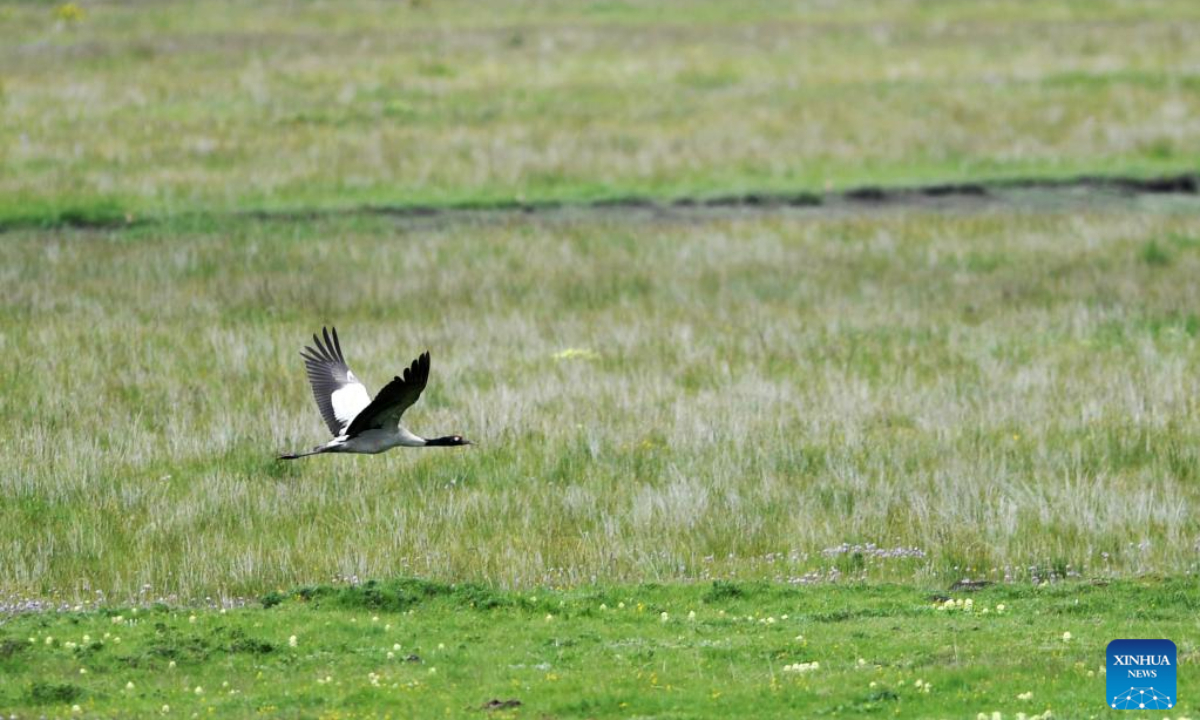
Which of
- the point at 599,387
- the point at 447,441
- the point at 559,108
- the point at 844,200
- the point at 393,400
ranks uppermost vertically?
the point at 559,108

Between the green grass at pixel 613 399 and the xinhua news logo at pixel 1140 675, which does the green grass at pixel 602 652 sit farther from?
the green grass at pixel 613 399

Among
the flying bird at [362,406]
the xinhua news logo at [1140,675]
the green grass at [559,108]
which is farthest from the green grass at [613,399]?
the green grass at [559,108]

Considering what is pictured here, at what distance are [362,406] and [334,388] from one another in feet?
1.85

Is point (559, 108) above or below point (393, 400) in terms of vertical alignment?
above

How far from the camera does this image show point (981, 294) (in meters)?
25.6

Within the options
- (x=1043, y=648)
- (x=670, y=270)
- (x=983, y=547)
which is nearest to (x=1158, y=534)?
(x=983, y=547)

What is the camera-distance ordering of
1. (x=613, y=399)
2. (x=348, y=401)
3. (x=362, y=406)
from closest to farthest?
(x=362, y=406)
(x=348, y=401)
(x=613, y=399)

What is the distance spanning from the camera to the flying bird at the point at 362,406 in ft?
40.1

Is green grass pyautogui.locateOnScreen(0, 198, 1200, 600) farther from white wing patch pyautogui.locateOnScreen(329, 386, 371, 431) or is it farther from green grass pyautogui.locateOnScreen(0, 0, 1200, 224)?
green grass pyautogui.locateOnScreen(0, 0, 1200, 224)

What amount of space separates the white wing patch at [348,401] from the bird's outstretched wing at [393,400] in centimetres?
118

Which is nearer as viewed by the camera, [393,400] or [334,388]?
[393,400]

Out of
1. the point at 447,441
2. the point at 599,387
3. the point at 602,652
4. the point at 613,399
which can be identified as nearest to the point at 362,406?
the point at 447,441

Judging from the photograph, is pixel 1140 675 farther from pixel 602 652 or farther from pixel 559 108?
pixel 559 108

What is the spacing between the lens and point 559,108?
4212cm
